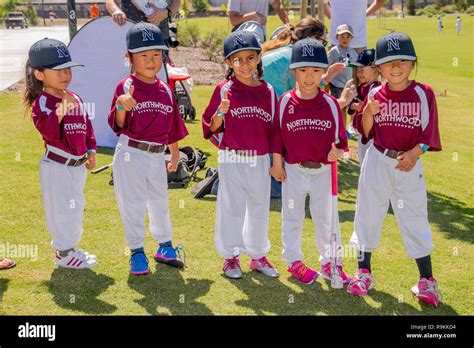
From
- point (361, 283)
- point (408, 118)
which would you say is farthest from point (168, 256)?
point (408, 118)

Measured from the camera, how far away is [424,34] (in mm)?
55906

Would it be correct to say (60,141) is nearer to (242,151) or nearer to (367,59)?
(242,151)

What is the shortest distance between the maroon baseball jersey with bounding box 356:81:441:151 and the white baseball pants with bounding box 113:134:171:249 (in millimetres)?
1869

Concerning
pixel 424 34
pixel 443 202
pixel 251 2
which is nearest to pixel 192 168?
pixel 251 2

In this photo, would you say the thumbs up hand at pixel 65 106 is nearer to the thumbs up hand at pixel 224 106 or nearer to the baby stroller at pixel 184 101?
the thumbs up hand at pixel 224 106

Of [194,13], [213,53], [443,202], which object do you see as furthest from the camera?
[194,13]

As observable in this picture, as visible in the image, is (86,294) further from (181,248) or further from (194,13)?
(194,13)

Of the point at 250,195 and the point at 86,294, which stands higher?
the point at 250,195

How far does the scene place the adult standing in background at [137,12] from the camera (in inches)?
318

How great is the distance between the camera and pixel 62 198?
203 inches

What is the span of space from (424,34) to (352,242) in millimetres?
54846

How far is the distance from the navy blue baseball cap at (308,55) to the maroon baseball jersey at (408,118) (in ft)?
1.75

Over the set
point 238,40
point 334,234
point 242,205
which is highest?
point 238,40

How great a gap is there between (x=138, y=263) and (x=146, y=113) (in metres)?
1.25
